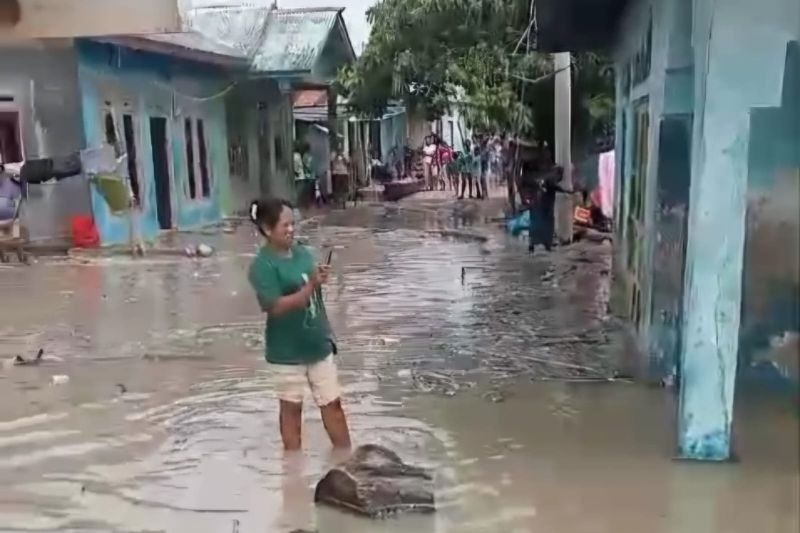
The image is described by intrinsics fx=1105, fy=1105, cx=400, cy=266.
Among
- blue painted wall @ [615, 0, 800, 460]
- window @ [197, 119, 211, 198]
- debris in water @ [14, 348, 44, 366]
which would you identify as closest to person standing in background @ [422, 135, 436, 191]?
window @ [197, 119, 211, 198]

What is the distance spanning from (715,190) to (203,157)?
66.4 ft

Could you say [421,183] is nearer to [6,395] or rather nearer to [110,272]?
[110,272]

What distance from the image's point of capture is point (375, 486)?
523cm

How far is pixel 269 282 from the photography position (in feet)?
18.4

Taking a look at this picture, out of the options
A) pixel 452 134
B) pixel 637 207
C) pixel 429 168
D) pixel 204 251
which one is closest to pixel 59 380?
pixel 637 207

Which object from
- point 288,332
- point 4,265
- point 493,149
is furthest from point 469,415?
point 493,149

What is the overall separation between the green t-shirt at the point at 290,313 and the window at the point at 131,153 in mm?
14483

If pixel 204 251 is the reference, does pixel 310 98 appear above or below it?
above

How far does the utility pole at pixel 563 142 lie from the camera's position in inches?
661

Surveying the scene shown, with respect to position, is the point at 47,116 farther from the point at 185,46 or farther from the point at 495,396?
the point at 495,396

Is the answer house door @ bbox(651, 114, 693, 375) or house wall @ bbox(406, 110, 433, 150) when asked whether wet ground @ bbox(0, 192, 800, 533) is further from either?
house wall @ bbox(406, 110, 433, 150)

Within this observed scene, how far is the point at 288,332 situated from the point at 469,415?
1687 mm

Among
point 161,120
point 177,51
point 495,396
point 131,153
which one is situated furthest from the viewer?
point 161,120

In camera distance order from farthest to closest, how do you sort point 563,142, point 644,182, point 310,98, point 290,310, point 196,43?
point 310,98
point 196,43
point 563,142
point 644,182
point 290,310
